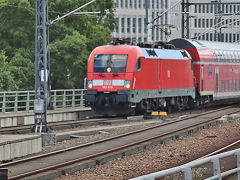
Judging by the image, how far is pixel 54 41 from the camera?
1902 inches

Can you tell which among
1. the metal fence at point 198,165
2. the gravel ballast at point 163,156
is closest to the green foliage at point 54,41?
the gravel ballast at point 163,156

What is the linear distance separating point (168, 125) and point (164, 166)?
37.7 feet

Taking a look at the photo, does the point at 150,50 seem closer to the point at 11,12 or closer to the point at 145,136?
the point at 145,136

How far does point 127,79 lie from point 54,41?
1756 centimetres

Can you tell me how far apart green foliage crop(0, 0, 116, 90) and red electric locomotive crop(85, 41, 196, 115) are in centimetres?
1171

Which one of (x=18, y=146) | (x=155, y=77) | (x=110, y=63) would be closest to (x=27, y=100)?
A: (x=110, y=63)

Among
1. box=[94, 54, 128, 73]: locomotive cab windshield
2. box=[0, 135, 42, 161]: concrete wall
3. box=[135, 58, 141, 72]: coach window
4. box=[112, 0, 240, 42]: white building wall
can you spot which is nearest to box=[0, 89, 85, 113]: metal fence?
box=[94, 54, 128, 73]: locomotive cab windshield

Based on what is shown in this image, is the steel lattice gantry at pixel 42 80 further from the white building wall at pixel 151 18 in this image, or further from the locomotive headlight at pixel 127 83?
the white building wall at pixel 151 18

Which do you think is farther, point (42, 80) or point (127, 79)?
point (127, 79)

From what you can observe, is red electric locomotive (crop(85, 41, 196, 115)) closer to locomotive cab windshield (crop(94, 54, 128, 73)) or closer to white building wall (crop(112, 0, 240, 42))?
locomotive cab windshield (crop(94, 54, 128, 73))

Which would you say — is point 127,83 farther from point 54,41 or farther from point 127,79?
point 54,41

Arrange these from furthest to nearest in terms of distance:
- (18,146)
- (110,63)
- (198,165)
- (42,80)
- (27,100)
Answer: (110,63), (27,100), (42,80), (18,146), (198,165)

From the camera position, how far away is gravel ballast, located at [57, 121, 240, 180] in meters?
15.2

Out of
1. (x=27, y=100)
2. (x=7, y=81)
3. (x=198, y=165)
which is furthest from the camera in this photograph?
(x=7, y=81)
